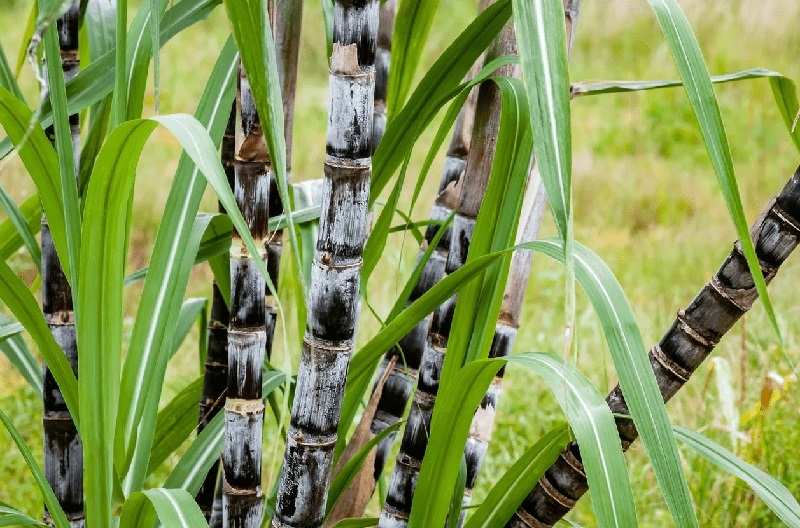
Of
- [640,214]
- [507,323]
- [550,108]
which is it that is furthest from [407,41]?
[640,214]

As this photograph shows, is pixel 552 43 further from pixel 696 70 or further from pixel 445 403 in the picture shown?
pixel 445 403

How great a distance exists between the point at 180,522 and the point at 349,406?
0.58ft

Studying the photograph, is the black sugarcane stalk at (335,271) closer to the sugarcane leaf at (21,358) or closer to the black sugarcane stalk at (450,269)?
the black sugarcane stalk at (450,269)

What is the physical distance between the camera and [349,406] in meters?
0.61

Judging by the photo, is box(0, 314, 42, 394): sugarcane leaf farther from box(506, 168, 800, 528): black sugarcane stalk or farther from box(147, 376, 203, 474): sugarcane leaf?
box(506, 168, 800, 528): black sugarcane stalk

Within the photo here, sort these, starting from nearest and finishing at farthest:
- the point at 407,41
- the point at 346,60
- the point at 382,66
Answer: the point at 346,60
the point at 407,41
the point at 382,66

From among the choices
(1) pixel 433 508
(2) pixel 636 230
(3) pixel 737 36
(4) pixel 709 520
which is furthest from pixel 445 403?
(3) pixel 737 36

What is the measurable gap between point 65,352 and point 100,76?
0.21 m

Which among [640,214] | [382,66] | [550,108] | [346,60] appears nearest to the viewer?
[550,108]

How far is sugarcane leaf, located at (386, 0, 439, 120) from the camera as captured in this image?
0.61 meters

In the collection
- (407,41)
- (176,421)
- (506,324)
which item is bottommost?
(176,421)

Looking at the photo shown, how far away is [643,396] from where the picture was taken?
0.40 meters

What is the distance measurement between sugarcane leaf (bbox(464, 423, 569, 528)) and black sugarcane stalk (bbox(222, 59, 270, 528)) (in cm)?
16

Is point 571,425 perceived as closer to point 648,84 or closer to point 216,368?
point 648,84
